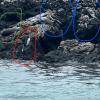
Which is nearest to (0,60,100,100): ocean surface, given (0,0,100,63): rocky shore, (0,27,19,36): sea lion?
(0,0,100,63): rocky shore

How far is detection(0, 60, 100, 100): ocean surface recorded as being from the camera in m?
16.8

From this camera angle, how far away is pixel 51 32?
1164 inches

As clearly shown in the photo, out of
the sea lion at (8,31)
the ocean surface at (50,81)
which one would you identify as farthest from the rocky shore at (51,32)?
the ocean surface at (50,81)

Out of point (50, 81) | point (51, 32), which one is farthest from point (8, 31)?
point (50, 81)

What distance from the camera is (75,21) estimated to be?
3059 centimetres

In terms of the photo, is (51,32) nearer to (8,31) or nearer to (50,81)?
(8,31)

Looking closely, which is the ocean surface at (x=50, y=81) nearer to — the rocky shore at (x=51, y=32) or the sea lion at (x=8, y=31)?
the rocky shore at (x=51, y=32)

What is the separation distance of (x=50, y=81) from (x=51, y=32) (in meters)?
9.86

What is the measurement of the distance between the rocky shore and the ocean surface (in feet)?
5.15

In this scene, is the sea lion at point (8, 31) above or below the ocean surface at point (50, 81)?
above

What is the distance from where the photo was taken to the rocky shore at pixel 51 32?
27938mm

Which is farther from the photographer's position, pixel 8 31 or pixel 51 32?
pixel 8 31

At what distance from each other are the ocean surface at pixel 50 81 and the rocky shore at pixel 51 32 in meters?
1.57

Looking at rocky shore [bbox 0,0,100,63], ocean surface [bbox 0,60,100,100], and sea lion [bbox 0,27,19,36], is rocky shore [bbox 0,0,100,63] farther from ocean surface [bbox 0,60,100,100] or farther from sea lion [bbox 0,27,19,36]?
ocean surface [bbox 0,60,100,100]
